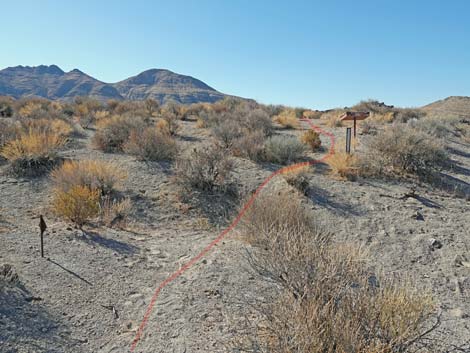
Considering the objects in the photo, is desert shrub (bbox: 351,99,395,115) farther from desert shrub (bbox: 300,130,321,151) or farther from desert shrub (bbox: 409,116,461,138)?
desert shrub (bbox: 300,130,321,151)

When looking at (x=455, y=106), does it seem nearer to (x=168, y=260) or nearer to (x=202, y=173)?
(x=202, y=173)

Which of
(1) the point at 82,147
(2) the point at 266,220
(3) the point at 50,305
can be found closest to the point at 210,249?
(2) the point at 266,220

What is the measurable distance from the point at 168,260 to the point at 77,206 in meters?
1.94

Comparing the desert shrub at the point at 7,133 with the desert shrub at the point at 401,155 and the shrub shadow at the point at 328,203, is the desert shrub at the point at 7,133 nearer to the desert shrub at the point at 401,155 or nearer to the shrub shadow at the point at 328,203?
the shrub shadow at the point at 328,203

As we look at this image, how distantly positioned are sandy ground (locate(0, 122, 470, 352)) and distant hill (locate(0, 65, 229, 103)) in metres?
81.1

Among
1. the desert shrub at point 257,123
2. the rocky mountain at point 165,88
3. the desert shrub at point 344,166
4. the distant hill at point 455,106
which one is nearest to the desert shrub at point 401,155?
the desert shrub at point 344,166

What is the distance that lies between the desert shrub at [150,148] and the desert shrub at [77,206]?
4060 millimetres

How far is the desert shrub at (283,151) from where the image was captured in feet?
36.2

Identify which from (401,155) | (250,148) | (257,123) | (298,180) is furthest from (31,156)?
(401,155)

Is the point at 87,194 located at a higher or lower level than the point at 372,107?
lower

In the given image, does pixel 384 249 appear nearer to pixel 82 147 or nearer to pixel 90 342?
pixel 90 342

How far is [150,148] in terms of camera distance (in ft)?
34.7

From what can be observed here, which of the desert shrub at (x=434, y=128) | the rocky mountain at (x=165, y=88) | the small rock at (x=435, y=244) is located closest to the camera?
the small rock at (x=435, y=244)

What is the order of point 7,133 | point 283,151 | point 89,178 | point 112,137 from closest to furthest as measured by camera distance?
point 89,178, point 283,151, point 7,133, point 112,137
